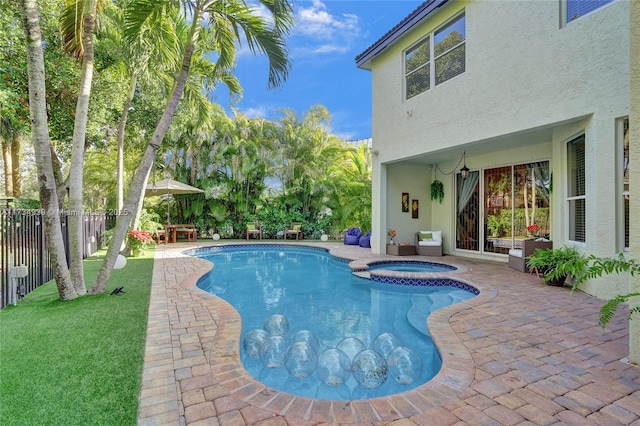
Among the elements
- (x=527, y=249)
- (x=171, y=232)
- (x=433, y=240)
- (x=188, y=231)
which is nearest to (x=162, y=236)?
(x=171, y=232)

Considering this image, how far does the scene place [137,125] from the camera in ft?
47.6

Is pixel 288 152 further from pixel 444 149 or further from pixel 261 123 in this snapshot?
pixel 444 149

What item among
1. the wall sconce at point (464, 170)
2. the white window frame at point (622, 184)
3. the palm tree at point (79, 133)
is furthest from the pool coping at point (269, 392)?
the wall sconce at point (464, 170)

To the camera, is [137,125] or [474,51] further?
[137,125]

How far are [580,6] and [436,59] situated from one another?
4.25m

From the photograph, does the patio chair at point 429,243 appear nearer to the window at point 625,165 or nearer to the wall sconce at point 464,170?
the wall sconce at point 464,170

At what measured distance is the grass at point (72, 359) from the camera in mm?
2824

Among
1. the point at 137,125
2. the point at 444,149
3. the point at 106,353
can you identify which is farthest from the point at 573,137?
the point at 137,125

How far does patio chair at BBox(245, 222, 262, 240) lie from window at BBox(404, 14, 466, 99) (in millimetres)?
11757

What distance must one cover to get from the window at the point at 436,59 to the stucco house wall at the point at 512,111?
0.92ft

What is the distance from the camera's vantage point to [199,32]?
7172 millimetres

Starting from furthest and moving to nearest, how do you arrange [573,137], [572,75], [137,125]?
[137,125] < [573,137] < [572,75]

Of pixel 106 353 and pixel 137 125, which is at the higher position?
pixel 137 125

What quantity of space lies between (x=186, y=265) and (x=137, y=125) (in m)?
7.70
